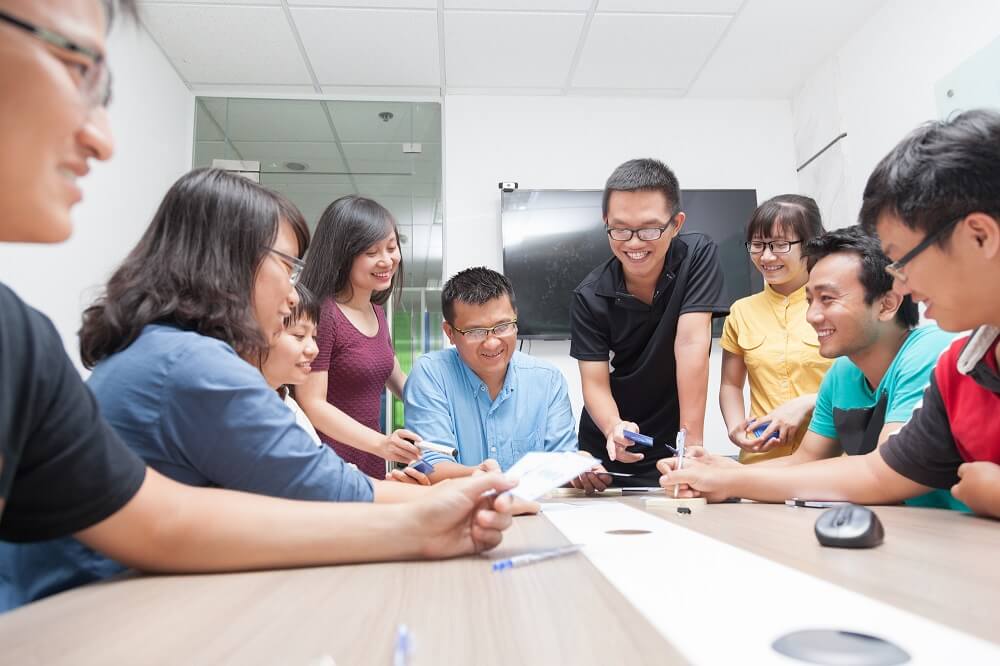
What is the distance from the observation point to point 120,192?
2.92 meters

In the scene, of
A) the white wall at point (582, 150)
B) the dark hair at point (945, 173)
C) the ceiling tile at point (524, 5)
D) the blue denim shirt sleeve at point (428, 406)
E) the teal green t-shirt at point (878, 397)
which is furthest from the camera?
the white wall at point (582, 150)

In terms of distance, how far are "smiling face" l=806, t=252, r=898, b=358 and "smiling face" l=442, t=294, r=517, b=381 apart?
2.68 feet

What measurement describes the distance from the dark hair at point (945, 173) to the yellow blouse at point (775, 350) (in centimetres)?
98

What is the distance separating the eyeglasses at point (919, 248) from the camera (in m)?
0.99

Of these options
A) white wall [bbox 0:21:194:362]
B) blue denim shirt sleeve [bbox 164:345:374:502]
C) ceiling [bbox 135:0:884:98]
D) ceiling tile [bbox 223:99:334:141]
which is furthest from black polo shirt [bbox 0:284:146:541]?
ceiling tile [bbox 223:99:334:141]

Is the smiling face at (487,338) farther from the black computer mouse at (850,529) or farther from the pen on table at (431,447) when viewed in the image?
the black computer mouse at (850,529)

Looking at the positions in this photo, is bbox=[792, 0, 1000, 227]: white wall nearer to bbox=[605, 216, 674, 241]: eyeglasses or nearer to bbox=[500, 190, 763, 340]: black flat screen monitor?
bbox=[500, 190, 763, 340]: black flat screen monitor

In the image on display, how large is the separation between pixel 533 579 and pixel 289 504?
29cm

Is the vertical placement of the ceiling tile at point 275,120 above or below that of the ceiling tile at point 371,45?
below

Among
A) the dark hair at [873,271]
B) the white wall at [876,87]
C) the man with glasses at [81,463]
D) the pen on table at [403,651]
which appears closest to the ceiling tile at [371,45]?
the white wall at [876,87]

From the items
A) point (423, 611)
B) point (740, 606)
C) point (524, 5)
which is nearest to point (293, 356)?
point (423, 611)

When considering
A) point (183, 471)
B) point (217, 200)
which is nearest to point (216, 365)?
point (183, 471)

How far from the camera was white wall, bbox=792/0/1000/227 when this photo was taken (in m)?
2.64

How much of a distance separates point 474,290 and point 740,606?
1.49 m
